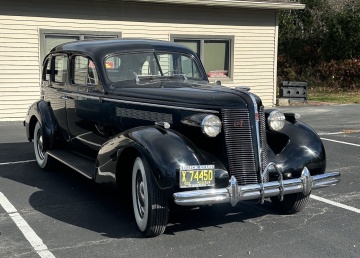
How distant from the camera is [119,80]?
5.65m

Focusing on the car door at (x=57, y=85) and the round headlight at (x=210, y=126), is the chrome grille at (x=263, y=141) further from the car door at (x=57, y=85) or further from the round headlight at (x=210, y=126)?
the car door at (x=57, y=85)

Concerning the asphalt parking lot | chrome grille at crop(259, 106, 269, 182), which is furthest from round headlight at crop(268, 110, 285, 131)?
the asphalt parking lot

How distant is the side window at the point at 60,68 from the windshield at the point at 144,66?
1.15 m

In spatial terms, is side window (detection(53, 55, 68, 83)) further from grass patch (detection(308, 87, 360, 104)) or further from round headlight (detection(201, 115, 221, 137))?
grass patch (detection(308, 87, 360, 104))

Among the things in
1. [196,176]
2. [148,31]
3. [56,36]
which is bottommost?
[196,176]

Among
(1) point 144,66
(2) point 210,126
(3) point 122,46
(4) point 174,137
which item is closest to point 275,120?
(2) point 210,126

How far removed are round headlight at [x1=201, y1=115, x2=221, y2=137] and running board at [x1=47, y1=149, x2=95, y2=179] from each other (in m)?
1.52

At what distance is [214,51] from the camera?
1486cm

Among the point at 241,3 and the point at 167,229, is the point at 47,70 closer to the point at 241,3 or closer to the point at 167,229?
the point at 167,229

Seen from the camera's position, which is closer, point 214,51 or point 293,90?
point 214,51

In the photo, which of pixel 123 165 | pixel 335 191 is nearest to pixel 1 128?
pixel 123 165

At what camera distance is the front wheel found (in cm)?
421

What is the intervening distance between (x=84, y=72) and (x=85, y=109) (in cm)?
49

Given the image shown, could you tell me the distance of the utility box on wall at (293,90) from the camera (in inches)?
645
